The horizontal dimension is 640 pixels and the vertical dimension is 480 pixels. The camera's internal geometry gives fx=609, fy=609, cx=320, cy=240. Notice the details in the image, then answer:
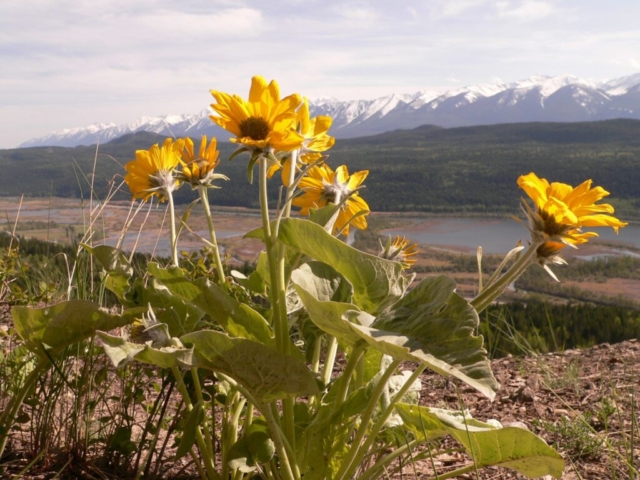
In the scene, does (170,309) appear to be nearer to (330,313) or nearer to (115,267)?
(115,267)

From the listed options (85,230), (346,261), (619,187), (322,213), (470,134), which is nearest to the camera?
(346,261)

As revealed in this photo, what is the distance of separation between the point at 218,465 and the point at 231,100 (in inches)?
46.2

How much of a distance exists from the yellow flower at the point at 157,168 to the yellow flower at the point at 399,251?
61cm

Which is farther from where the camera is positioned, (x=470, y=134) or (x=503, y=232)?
(x=470, y=134)

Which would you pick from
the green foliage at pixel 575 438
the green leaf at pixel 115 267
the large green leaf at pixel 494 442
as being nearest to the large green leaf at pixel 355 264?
the large green leaf at pixel 494 442

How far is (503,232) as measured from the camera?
43.4 m

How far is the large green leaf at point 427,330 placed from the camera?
3.26 ft

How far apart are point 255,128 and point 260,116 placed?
28 mm

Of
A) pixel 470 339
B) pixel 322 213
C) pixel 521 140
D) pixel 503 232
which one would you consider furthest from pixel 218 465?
pixel 521 140

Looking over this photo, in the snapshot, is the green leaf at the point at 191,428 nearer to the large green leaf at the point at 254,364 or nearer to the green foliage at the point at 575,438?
the large green leaf at the point at 254,364

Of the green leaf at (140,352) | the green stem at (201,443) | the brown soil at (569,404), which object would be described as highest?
the green leaf at (140,352)

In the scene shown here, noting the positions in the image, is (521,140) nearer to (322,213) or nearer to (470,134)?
(470,134)

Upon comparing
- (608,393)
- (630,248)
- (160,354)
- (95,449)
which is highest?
(160,354)

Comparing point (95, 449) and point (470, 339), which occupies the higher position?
point (470, 339)
